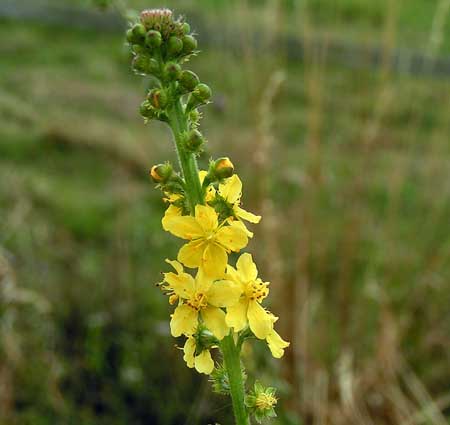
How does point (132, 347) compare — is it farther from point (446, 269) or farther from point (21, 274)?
point (446, 269)

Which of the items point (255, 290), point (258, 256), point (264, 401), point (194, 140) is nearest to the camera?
point (194, 140)

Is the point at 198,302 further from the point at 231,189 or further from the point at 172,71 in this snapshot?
the point at 172,71

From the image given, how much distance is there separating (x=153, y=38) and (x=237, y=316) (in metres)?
0.71

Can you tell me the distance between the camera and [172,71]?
5.55ft

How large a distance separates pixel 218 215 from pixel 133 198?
3.93 meters

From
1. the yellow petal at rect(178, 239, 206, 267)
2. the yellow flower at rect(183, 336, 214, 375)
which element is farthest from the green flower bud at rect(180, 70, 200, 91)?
the yellow flower at rect(183, 336, 214, 375)

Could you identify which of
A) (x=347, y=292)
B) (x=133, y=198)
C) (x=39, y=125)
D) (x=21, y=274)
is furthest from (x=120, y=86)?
(x=347, y=292)

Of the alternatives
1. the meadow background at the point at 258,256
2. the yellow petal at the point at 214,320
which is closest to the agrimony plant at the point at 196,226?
the yellow petal at the point at 214,320

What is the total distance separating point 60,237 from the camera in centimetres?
534

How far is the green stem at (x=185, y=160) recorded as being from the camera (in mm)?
1740

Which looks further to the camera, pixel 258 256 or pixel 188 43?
pixel 258 256

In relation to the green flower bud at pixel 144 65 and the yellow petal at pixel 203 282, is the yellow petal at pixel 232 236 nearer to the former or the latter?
the yellow petal at pixel 203 282

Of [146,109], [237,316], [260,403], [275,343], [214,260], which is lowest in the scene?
[260,403]

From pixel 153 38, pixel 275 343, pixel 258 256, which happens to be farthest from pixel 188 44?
pixel 258 256
